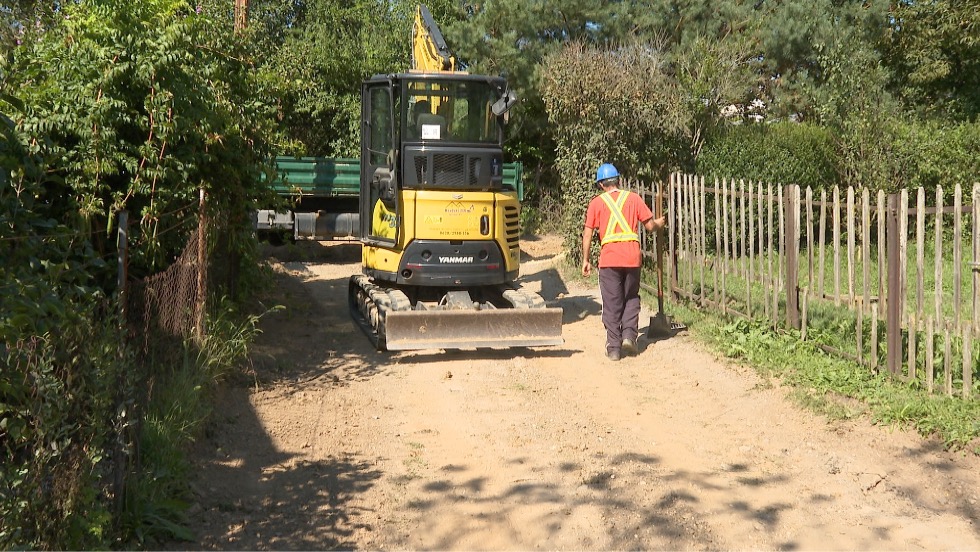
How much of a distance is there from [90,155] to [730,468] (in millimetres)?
4870

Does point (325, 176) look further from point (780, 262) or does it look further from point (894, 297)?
point (894, 297)

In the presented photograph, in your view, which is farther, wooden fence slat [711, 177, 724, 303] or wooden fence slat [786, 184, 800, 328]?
wooden fence slat [711, 177, 724, 303]

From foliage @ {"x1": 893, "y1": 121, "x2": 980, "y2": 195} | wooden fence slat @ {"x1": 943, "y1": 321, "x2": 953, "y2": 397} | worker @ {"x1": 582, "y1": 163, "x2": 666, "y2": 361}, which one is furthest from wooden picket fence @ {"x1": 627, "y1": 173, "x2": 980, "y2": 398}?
foliage @ {"x1": 893, "y1": 121, "x2": 980, "y2": 195}

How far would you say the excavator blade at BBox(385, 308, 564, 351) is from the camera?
9.57 m

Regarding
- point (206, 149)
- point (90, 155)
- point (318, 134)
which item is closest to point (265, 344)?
point (206, 149)

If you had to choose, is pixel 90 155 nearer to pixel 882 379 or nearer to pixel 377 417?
pixel 377 417

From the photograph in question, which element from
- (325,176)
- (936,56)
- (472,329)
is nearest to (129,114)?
(472,329)

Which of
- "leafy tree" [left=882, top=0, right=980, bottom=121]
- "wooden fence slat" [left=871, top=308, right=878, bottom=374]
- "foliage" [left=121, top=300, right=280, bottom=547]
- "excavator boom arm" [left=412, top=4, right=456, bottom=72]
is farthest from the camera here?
"leafy tree" [left=882, top=0, right=980, bottom=121]

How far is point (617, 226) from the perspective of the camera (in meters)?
9.68

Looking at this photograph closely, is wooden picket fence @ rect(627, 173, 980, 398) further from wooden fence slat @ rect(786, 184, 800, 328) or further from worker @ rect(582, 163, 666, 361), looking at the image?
worker @ rect(582, 163, 666, 361)

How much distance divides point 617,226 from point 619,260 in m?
0.34

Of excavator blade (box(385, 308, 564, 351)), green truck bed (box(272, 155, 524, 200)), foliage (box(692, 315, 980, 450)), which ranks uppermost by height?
green truck bed (box(272, 155, 524, 200))

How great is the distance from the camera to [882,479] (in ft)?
19.7

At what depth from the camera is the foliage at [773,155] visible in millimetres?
16203
